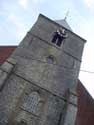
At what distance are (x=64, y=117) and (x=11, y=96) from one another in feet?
11.5

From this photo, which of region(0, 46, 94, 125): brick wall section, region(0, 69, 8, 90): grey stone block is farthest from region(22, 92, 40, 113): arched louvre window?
region(0, 46, 94, 125): brick wall section

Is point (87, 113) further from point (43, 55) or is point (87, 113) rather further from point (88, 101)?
point (43, 55)

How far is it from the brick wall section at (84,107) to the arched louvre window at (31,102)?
15.3 ft

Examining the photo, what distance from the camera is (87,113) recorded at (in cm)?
1897

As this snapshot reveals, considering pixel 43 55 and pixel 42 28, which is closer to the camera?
pixel 43 55

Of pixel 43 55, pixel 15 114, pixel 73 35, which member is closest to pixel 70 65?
pixel 43 55

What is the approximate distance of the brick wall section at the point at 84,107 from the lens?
18.2 meters

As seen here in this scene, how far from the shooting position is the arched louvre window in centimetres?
1412

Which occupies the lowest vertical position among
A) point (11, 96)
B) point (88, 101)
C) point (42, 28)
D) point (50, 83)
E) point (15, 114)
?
point (15, 114)

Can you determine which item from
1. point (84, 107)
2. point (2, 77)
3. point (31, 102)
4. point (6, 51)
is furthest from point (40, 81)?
point (6, 51)

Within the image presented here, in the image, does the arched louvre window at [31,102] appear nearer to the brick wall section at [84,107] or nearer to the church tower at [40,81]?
the church tower at [40,81]

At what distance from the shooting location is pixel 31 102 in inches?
571

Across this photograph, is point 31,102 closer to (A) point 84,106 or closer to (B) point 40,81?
Result: (B) point 40,81

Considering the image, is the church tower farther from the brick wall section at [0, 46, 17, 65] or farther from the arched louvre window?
the brick wall section at [0, 46, 17, 65]
